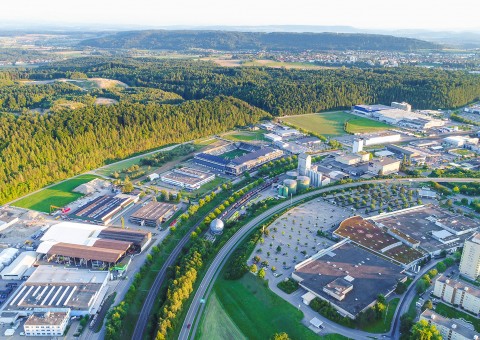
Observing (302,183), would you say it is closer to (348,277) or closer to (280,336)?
(348,277)

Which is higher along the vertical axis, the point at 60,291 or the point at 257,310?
the point at 60,291

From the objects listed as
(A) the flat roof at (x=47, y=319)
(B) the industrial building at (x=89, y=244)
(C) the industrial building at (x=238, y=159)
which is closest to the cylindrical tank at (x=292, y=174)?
(C) the industrial building at (x=238, y=159)

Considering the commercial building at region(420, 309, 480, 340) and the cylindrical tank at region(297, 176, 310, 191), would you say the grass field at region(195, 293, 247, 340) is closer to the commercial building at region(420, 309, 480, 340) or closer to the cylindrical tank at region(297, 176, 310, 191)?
the commercial building at region(420, 309, 480, 340)

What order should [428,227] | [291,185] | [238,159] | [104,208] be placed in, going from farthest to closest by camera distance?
[238,159] → [291,185] → [104,208] → [428,227]

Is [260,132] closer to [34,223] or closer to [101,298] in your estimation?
[34,223]

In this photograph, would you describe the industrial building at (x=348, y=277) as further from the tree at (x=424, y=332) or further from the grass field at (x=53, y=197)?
the grass field at (x=53, y=197)

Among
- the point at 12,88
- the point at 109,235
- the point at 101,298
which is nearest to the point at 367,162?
the point at 109,235

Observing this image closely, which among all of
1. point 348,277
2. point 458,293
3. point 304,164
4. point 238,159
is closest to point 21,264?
point 348,277
